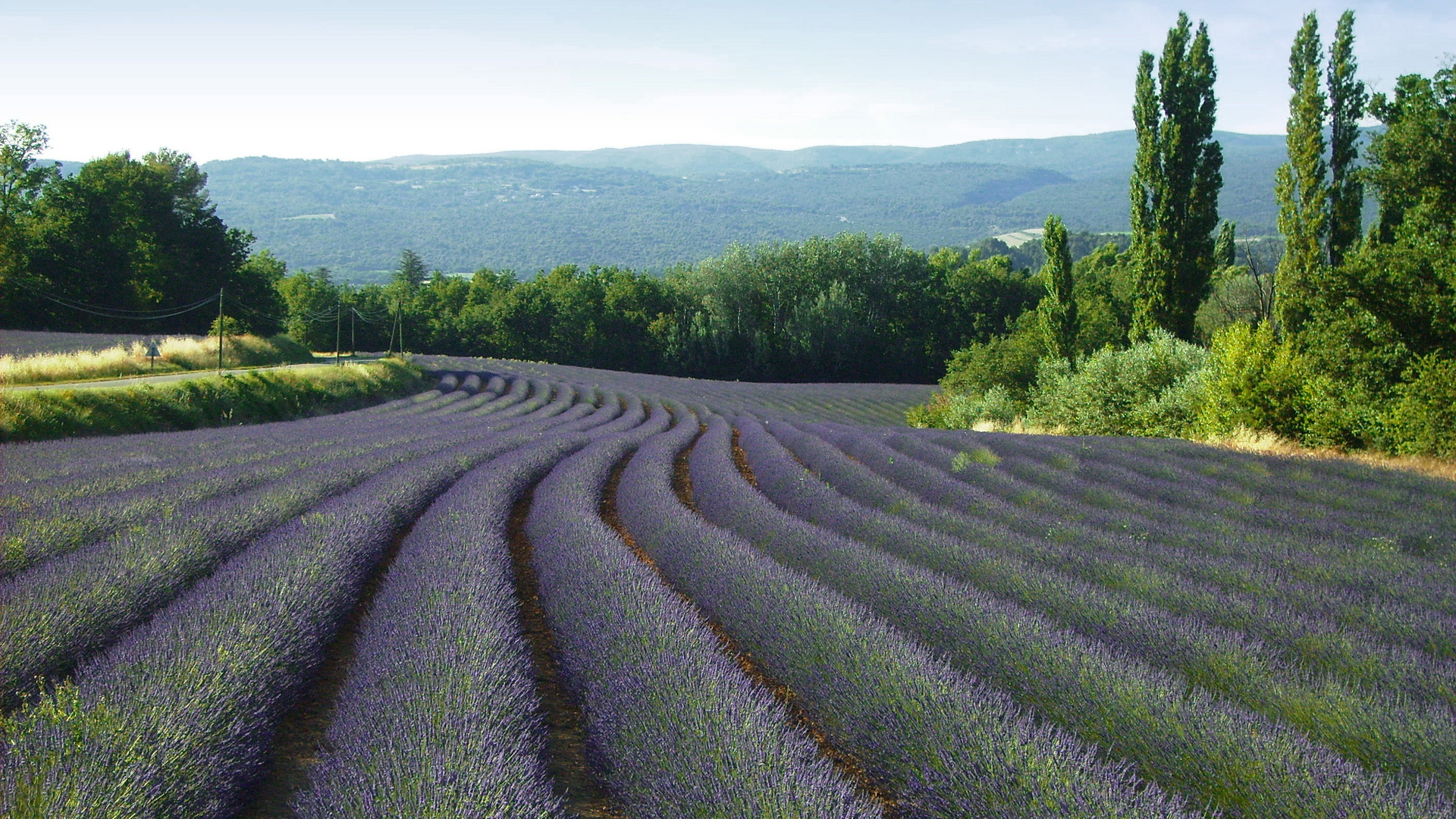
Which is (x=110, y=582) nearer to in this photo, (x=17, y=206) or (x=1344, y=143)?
(x=1344, y=143)

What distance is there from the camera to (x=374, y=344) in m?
64.9

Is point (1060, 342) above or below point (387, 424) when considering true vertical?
above

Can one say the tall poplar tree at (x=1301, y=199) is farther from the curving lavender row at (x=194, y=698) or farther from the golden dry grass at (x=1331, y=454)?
the curving lavender row at (x=194, y=698)

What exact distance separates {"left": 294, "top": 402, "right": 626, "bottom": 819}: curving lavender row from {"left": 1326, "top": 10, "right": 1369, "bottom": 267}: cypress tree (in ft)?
66.3

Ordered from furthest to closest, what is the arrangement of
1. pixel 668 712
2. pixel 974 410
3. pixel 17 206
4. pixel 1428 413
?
pixel 17 206 → pixel 974 410 → pixel 1428 413 → pixel 668 712

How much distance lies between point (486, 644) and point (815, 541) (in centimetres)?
313

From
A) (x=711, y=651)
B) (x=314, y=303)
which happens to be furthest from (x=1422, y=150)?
A: (x=314, y=303)

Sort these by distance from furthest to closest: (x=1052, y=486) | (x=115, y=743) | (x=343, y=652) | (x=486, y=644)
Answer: (x=1052, y=486) → (x=343, y=652) → (x=486, y=644) → (x=115, y=743)

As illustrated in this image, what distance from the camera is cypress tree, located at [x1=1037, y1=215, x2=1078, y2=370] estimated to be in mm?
23328

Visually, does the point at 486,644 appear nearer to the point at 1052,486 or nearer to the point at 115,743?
the point at 115,743

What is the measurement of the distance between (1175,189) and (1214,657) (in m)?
21.4

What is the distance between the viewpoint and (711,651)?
3.69 meters

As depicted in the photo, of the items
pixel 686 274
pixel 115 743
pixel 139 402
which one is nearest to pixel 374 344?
pixel 686 274

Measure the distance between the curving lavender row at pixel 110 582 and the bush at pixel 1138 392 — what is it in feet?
52.0
